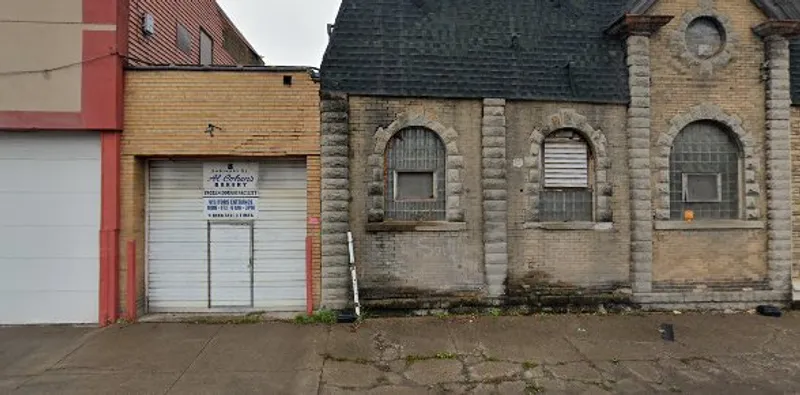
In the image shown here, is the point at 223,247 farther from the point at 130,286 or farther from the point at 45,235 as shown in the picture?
the point at 45,235

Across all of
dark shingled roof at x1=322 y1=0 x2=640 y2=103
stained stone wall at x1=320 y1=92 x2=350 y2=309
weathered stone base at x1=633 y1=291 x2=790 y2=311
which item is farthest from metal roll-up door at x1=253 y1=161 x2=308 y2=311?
weathered stone base at x1=633 y1=291 x2=790 y2=311

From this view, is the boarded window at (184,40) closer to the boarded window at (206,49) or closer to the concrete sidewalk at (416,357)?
the boarded window at (206,49)

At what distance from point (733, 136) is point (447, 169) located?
17.8 ft

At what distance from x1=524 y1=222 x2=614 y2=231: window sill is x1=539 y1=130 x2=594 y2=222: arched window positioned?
170 mm

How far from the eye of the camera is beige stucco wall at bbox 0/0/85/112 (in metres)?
7.25

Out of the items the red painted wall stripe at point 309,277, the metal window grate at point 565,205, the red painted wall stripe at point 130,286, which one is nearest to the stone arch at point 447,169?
the red painted wall stripe at point 309,277

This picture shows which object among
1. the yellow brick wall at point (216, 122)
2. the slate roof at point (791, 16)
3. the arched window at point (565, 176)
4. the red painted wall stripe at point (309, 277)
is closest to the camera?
the yellow brick wall at point (216, 122)

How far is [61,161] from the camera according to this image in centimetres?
751

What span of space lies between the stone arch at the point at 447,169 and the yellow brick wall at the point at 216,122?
0.96 m

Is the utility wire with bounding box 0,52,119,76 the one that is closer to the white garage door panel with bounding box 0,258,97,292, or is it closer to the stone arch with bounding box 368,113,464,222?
the white garage door panel with bounding box 0,258,97,292

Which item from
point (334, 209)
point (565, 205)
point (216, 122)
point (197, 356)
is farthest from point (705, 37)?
point (197, 356)

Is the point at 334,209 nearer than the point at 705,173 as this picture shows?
Yes

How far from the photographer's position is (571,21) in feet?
28.6

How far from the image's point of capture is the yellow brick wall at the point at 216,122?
7.61 meters
